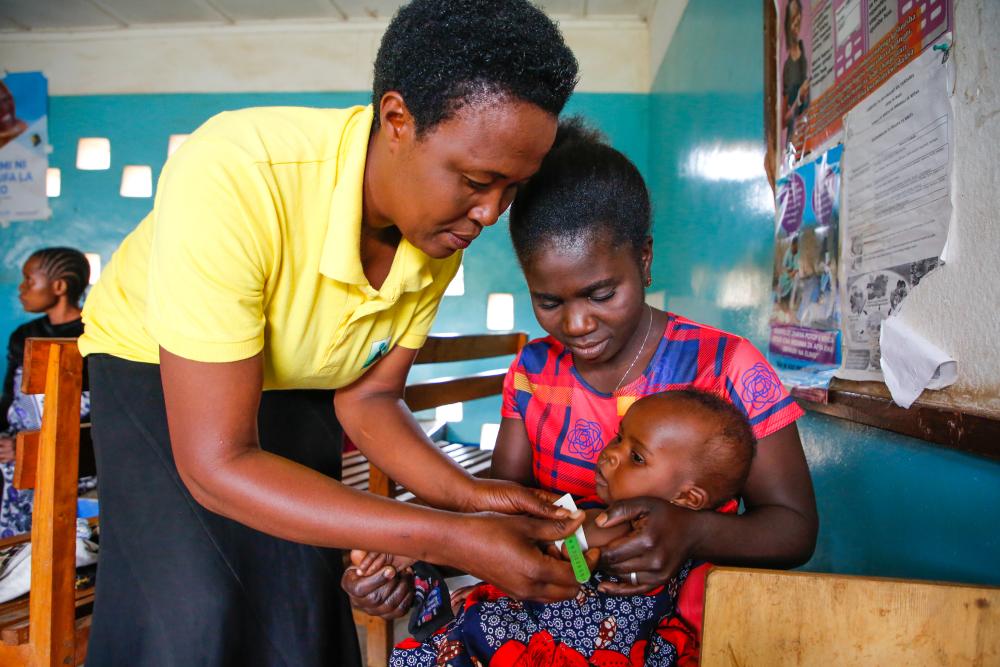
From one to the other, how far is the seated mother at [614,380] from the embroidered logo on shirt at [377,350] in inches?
13.4

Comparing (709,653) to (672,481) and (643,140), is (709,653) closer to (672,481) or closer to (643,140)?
(672,481)

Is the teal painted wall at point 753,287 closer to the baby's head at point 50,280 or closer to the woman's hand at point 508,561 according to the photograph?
the woman's hand at point 508,561

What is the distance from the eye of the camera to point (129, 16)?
5.73m

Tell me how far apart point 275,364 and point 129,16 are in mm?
6016

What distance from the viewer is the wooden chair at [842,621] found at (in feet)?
2.56

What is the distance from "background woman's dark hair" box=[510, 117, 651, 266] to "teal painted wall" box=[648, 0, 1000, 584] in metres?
0.76

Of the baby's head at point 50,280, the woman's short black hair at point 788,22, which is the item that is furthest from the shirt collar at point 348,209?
the baby's head at point 50,280

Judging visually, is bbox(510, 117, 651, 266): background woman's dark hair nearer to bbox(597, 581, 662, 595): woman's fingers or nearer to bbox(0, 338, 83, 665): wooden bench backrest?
bbox(597, 581, 662, 595): woman's fingers

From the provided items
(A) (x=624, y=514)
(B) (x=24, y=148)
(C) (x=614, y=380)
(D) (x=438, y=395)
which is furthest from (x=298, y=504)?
(B) (x=24, y=148)

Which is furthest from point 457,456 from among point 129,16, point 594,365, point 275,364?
point 129,16

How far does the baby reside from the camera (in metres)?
1.19

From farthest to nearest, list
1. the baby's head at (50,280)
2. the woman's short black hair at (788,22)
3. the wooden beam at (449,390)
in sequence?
the baby's head at (50,280)
the wooden beam at (449,390)
the woman's short black hair at (788,22)

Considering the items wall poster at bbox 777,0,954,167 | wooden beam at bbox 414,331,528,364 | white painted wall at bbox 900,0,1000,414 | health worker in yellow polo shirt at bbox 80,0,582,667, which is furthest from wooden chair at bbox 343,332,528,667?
wall poster at bbox 777,0,954,167

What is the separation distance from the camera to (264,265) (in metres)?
1.07
